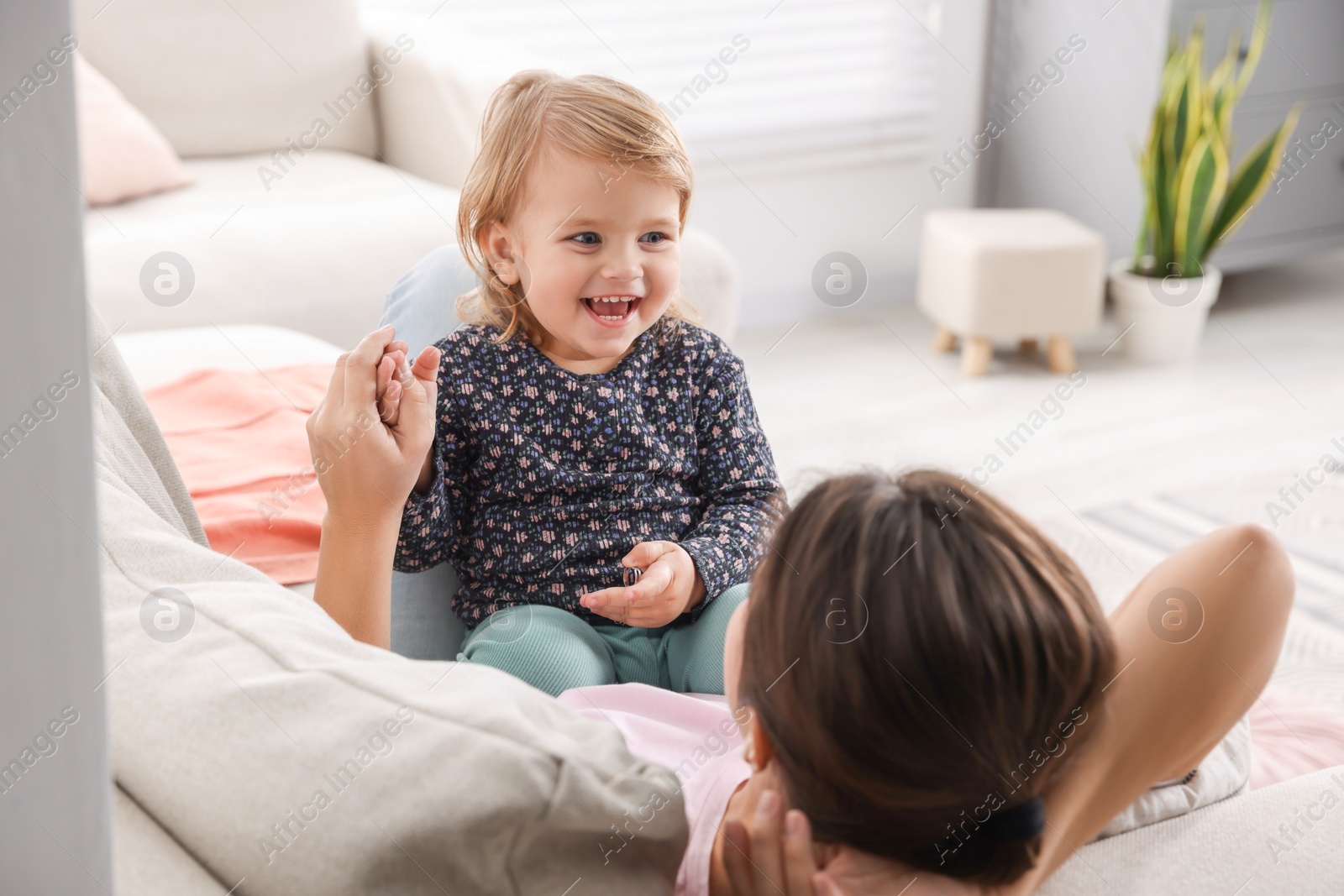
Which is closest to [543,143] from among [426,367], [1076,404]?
[426,367]

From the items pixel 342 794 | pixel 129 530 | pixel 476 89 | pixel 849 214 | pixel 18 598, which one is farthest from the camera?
pixel 849 214

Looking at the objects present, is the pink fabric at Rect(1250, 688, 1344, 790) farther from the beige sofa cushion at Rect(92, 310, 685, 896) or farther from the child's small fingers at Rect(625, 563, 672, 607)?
the beige sofa cushion at Rect(92, 310, 685, 896)

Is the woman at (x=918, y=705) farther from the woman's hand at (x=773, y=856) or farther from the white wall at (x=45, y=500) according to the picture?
the white wall at (x=45, y=500)

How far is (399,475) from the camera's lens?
872 mm

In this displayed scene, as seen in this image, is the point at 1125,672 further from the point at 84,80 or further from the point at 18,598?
the point at 84,80

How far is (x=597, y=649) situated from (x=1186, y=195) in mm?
2525

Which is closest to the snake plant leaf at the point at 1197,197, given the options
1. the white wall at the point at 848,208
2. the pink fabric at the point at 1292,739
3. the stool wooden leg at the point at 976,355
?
the stool wooden leg at the point at 976,355

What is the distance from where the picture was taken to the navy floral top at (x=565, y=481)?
106 centimetres

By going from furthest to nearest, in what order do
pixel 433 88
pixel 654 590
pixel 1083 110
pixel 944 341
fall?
pixel 1083 110 < pixel 944 341 < pixel 433 88 < pixel 654 590

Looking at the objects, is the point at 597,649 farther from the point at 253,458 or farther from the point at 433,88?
the point at 433,88

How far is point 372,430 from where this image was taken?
2.74ft

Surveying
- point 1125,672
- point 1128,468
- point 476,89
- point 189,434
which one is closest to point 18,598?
point 1125,672

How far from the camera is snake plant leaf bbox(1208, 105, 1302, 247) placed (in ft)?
10.3

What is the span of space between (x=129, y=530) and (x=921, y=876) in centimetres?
40
